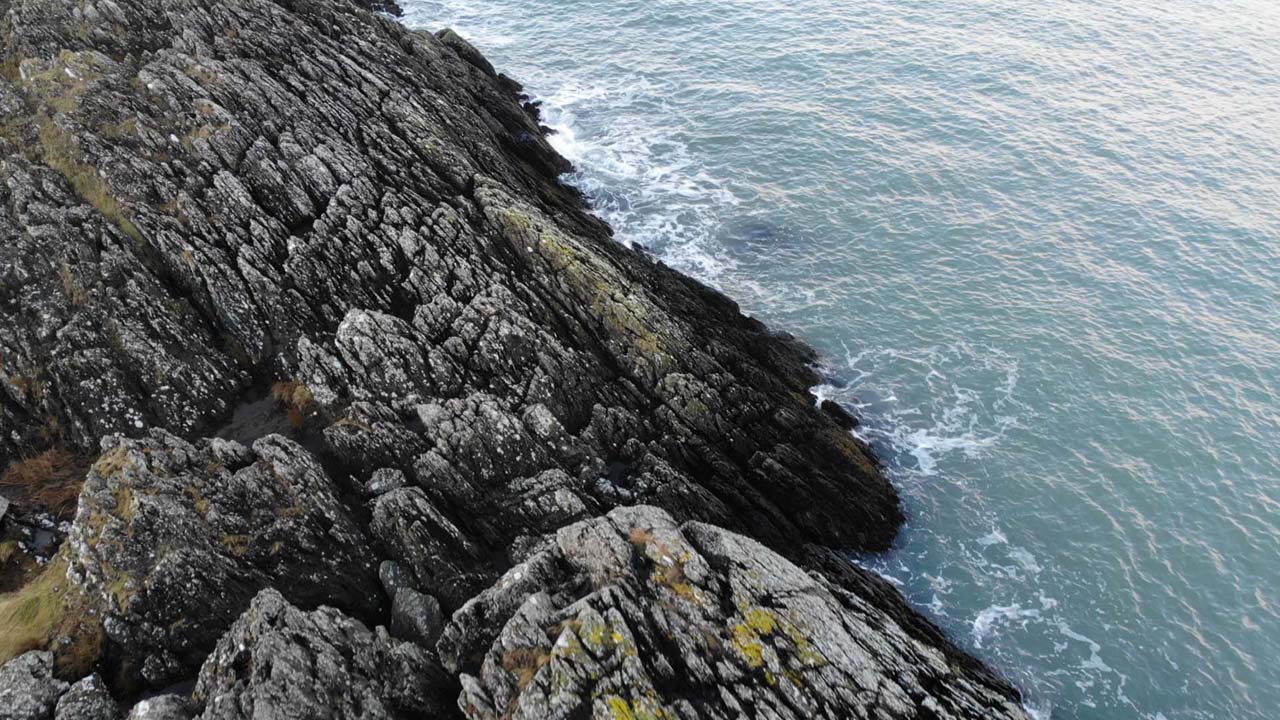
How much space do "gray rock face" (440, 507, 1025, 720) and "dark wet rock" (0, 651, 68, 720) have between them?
11937mm

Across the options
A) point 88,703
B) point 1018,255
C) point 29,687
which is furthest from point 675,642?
point 1018,255

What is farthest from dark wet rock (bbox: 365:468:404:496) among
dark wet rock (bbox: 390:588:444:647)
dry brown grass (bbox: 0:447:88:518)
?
→ dry brown grass (bbox: 0:447:88:518)

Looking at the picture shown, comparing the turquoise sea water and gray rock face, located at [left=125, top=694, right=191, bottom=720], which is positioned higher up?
gray rock face, located at [left=125, top=694, right=191, bottom=720]

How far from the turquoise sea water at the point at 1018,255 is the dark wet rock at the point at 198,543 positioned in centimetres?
2957

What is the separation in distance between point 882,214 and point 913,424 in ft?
83.4

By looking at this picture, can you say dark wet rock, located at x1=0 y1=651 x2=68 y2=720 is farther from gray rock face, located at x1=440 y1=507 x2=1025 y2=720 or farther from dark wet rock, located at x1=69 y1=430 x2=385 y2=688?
gray rock face, located at x1=440 y1=507 x2=1025 y2=720

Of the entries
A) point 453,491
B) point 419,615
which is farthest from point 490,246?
point 419,615

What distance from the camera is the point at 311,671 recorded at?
22.3 m

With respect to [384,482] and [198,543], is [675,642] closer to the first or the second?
[384,482]

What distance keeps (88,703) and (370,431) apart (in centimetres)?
1465

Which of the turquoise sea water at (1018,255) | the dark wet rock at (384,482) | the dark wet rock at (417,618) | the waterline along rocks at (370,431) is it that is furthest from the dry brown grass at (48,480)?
the turquoise sea water at (1018,255)

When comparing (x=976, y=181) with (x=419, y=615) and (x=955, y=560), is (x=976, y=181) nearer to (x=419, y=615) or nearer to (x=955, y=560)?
(x=955, y=560)

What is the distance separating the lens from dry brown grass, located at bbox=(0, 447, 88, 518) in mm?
30141

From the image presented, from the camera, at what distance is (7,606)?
24828mm
